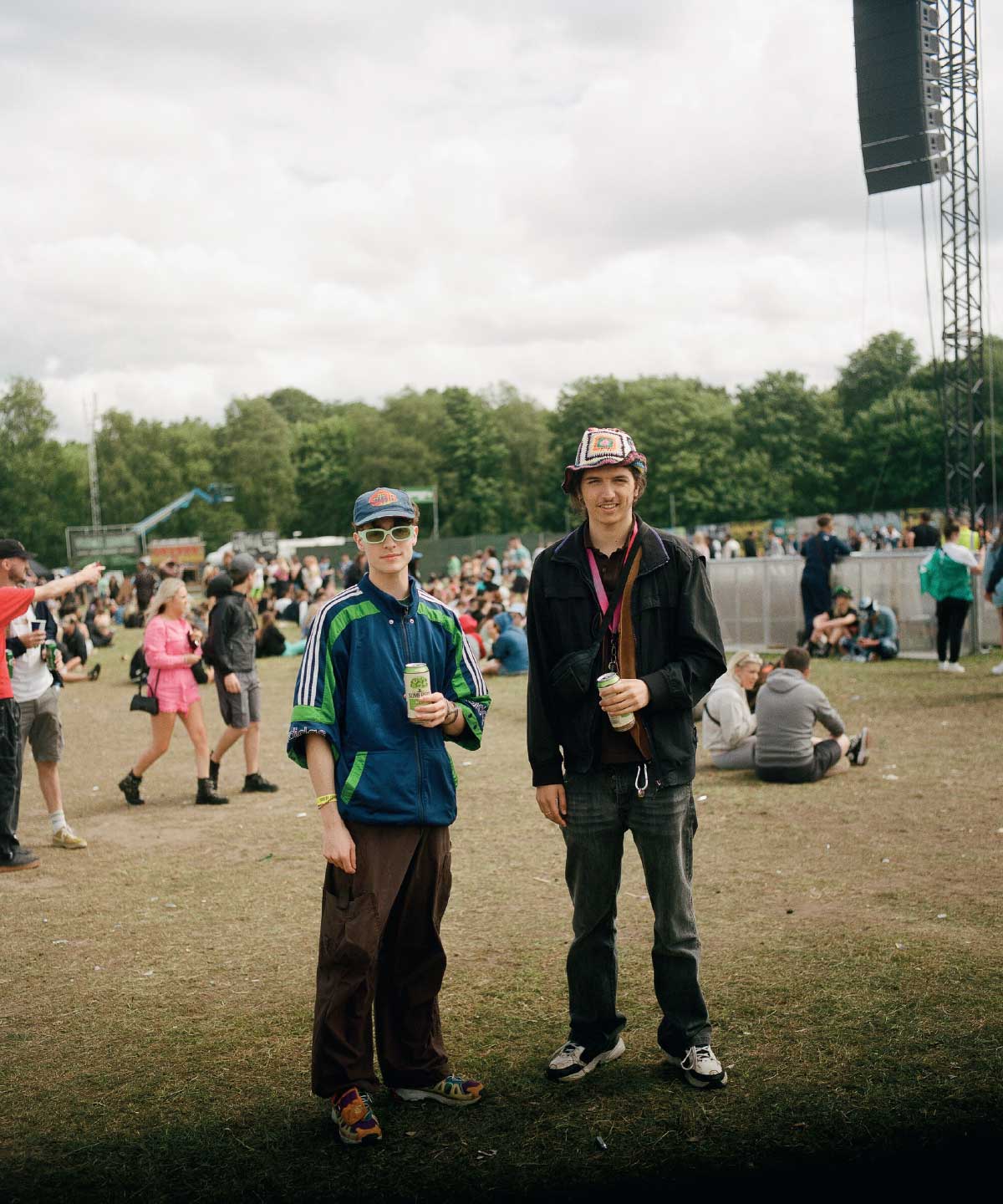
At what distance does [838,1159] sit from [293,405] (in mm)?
126524

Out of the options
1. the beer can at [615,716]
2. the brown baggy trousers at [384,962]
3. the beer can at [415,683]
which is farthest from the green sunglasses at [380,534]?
the brown baggy trousers at [384,962]

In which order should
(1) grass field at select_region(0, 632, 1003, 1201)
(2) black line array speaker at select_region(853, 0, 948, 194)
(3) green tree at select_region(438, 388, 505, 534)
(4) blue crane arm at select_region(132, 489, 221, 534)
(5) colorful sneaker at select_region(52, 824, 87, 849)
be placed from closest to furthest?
(1) grass field at select_region(0, 632, 1003, 1201), (2) black line array speaker at select_region(853, 0, 948, 194), (5) colorful sneaker at select_region(52, 824, 87, 849), (4) blue crane arm at select_region(132, 489, 221, 534), (3) green tree at select_region(438, 388, 505, 534)

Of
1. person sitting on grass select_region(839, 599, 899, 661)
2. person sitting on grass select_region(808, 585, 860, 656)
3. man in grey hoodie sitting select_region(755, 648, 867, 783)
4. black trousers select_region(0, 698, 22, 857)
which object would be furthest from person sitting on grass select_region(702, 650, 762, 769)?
person sitting on grass select_region(808, 585, 860, 656)

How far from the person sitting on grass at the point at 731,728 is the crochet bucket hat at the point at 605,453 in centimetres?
671

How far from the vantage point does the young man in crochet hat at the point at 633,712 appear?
418 centimetres

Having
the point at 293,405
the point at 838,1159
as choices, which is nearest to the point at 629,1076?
the point at 838,1159

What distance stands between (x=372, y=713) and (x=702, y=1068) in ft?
5.45

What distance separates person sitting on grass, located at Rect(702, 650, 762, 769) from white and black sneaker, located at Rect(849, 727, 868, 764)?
0.81 metres

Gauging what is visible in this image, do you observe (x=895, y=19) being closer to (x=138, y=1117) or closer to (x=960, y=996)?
(x=960, y=996)

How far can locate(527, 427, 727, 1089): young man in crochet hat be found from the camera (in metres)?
4.18

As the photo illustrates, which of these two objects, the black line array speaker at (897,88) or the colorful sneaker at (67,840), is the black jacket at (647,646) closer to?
the black line array speaker at (897,88)

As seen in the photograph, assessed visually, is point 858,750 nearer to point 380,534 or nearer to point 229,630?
point 229,630

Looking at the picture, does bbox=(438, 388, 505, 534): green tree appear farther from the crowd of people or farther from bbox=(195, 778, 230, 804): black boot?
the crowd of people

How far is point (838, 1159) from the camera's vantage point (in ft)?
12.1
